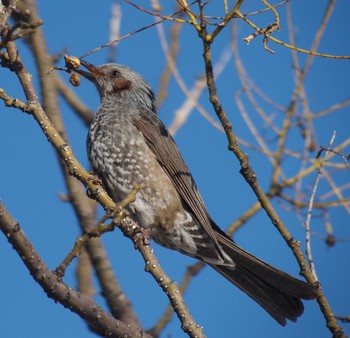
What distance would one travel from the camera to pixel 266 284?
4.82 m

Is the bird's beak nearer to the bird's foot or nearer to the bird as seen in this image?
the bird

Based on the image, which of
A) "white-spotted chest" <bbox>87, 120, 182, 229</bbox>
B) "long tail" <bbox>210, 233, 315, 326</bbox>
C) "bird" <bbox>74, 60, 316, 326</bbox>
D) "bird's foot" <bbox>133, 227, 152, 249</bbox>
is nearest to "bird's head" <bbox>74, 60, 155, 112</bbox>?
"bird" <bbox>74, 60, 316, 326</bbox>

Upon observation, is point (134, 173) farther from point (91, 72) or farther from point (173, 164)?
point (91, 72)

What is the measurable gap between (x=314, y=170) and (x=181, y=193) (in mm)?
1394

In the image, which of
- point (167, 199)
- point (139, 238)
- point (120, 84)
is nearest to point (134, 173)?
point (167, 199)

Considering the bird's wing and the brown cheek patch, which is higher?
the brown cheek patch

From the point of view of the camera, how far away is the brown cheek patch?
5.81 meters

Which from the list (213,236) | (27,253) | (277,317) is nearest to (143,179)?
(213,236)

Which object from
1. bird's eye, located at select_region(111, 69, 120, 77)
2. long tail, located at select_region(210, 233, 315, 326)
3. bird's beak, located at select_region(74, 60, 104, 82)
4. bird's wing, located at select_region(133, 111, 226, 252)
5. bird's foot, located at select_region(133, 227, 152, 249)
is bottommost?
bird's foot, located at select_region(133, 227, 152, 249)

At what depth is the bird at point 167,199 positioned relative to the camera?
481 centimetres

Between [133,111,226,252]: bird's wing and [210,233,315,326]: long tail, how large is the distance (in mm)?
179

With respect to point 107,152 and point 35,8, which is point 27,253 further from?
point 35,8

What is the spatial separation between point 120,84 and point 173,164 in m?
1.08

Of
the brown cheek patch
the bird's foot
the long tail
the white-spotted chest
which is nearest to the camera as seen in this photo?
the bird's foot
